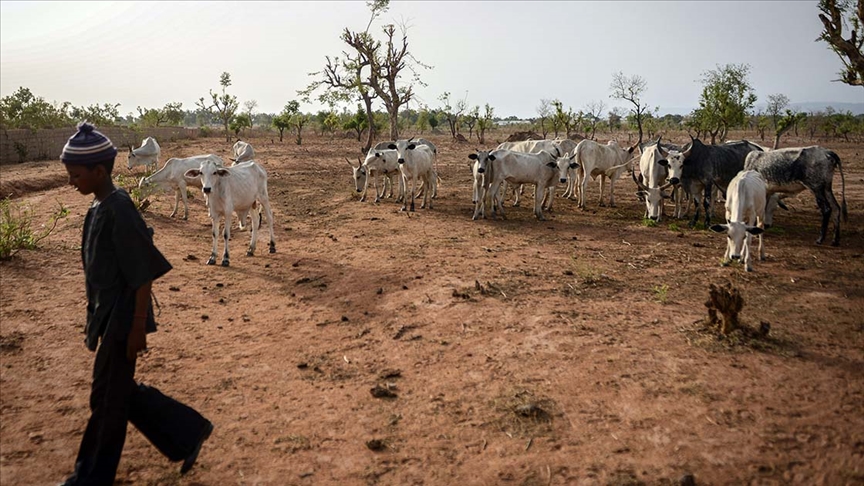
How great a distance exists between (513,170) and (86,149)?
10.4 metres

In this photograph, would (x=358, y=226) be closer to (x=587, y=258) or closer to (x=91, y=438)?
(x=587, y=258)

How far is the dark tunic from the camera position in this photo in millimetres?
3189

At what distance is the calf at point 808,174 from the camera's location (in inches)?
386

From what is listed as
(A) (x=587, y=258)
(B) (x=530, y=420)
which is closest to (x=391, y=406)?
(B) (x=530, y=420)

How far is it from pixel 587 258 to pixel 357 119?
2836cm

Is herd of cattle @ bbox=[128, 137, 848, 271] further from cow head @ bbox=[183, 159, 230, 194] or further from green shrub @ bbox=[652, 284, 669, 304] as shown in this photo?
green shrub @ bbox=[652, 284, 669, 304]

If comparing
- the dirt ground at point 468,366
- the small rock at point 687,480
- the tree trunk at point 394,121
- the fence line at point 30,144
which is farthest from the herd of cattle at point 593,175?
the fence line at point 30,144

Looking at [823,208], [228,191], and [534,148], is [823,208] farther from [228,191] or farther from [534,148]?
[228,191]

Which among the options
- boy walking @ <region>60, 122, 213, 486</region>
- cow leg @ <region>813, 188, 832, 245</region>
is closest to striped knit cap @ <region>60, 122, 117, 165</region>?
boy walking @ <region>60, 122, 213, 486</region>

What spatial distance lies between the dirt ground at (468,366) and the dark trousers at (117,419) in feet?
1.22

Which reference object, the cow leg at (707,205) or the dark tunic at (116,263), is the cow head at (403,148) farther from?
the dark tunic at (116,263)

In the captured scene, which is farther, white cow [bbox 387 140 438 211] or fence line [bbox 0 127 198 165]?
fence line [bbox 0 127 198 165]

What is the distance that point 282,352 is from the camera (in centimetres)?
575

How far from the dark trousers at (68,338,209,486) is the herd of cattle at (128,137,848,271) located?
5.77 m
